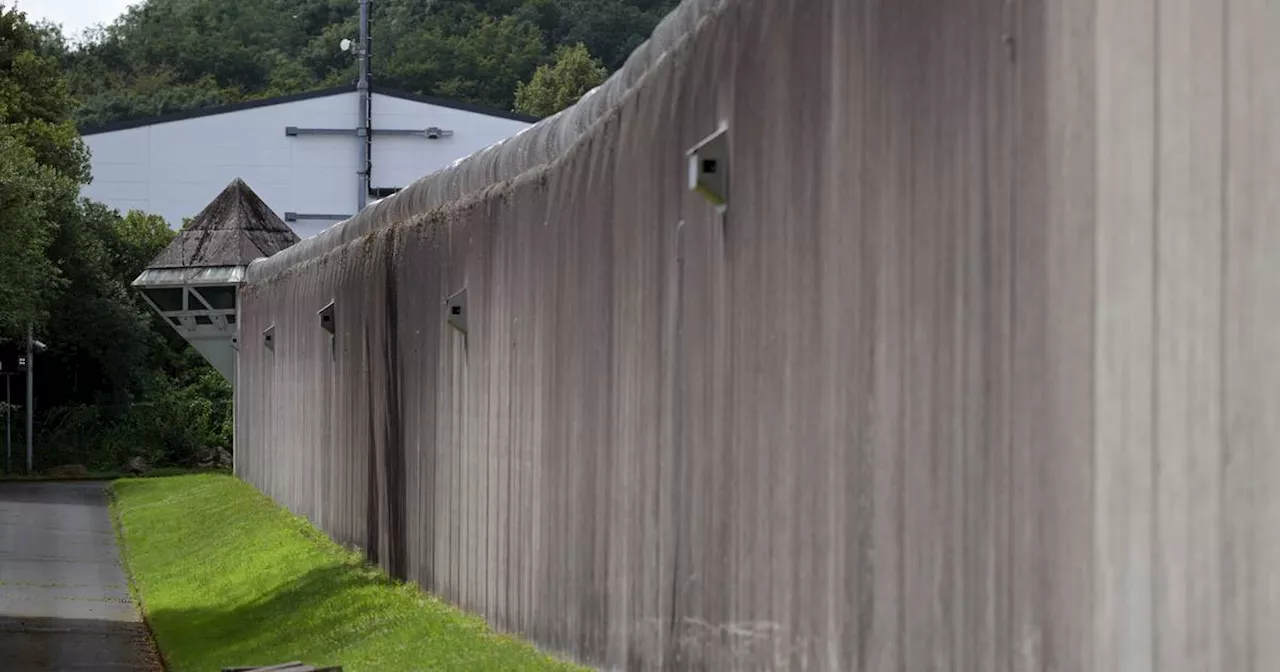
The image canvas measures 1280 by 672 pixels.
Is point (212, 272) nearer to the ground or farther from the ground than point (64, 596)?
farther from the ground

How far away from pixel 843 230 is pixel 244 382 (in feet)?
93.6

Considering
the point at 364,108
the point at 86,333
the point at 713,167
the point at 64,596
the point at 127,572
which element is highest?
the point at 364,108

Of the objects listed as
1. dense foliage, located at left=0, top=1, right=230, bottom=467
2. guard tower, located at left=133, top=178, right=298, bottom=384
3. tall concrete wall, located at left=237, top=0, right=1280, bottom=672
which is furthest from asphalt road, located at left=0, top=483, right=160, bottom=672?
dense foliage, located at left=0, top=1, right=230, bottom=467

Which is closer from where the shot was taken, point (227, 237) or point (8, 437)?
point (227, 237)

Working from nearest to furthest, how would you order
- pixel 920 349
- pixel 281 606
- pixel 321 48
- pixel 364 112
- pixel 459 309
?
pixel 920 349
pixel 459 309
pixel 281 606
pixel 364 112
pixel 321 48

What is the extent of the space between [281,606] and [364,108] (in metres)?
40.0

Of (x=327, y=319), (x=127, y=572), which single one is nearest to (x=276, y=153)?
(x=127, y=572)

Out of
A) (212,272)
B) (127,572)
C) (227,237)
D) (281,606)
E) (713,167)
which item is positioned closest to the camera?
(713,167)

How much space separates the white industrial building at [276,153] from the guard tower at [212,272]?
21880 mm

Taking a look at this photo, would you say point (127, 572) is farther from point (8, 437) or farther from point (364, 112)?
point (364, 112)

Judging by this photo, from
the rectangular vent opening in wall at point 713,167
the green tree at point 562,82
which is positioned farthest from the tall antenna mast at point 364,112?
the rectangular vent opening in wall at point 713,167

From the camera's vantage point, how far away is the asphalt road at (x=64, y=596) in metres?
14.1

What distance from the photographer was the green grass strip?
1162 centimetres

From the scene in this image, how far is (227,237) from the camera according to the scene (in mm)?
36094
